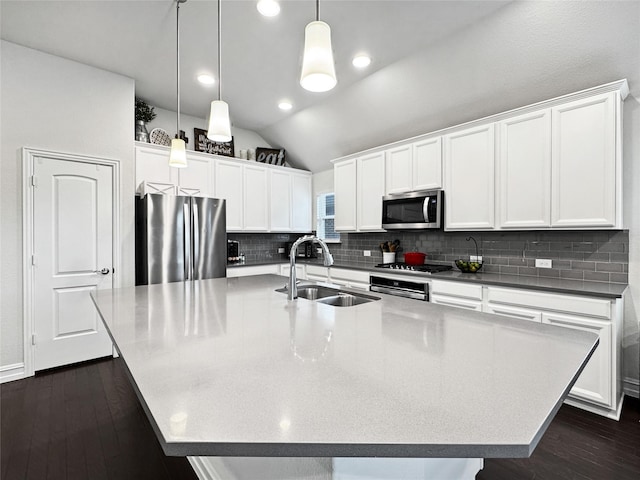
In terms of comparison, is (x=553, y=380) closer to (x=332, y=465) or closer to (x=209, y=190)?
(x=332, y=465)

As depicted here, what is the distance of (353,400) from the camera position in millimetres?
747

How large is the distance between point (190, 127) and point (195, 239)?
182 centimetres

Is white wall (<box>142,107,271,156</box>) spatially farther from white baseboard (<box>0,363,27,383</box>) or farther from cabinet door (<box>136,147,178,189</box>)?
white baseboard (<box>0,363,27,383</box>)

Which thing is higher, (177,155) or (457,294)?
(177,155)

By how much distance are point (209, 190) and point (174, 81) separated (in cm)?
133

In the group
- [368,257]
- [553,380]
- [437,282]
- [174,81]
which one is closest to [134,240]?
[174,81]

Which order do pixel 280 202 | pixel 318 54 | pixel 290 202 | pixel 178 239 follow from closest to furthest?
pixel 318 54
pixel 178 239
pixel 280 202
pixel 290 202

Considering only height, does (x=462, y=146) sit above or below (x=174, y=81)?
below

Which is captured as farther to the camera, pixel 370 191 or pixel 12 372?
pixel 370 191

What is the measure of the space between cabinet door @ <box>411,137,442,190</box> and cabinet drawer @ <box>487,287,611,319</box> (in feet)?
4.38

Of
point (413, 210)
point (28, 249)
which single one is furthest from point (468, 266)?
point (28, 249)

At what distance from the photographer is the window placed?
5.37m

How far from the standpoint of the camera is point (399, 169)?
389cm

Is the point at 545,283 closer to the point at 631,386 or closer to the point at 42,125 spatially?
the point at 631,386
